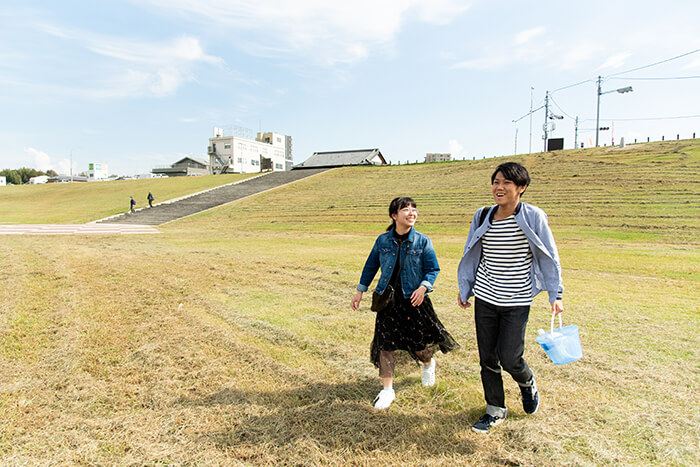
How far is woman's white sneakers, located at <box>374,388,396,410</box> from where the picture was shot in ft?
10.4

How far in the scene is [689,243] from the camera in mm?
13312

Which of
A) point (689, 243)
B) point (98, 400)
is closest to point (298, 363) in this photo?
point (98, 400)

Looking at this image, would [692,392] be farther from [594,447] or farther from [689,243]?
[689,243]

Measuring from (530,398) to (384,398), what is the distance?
114 centimetres

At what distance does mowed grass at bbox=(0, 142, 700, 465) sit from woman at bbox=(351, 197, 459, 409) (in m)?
0.32

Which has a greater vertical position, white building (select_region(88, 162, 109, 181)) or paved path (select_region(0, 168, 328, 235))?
white building (select_region(88, 162, 109, 181))

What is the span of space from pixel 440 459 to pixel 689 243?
51.0 feet

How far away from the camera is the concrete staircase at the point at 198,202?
26.1m

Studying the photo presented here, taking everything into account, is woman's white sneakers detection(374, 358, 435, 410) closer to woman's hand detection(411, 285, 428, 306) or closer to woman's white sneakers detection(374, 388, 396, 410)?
woman's white sneakers detection(374, 388, 396, 410)

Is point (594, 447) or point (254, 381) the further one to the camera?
point (254, 381)

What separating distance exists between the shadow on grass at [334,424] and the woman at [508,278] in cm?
31

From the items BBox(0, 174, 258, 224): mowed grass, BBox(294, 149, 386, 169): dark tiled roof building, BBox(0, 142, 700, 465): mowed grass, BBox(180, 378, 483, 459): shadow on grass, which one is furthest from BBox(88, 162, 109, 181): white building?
BBox(180, 378, 483, 459): shadow on grass

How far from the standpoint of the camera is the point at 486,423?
287 cm

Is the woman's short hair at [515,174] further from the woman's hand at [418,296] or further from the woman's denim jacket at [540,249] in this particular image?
the woman's hand at [418,296]
